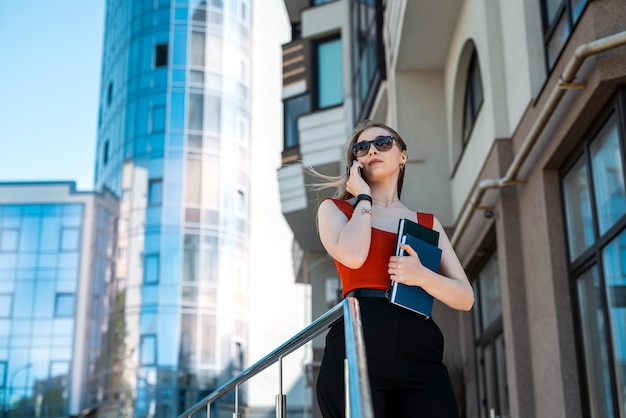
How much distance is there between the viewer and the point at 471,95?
11844mm

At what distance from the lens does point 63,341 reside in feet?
142

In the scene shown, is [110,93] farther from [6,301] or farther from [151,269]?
[6,301]

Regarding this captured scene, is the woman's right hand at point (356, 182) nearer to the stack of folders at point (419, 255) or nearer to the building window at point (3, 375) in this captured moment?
the stack of folders at point (419, 255)

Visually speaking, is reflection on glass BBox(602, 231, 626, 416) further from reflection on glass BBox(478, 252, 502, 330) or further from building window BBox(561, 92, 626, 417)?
reflection on glass BBox(478, 252, 502, 330)

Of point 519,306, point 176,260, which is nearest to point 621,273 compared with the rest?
point 519,306

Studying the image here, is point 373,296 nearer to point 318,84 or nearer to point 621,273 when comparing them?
point 621,273

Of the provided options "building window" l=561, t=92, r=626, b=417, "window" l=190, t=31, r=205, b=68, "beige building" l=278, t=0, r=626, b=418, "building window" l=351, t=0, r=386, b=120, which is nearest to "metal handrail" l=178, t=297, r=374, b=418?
"beige building" l=278, t=0, r=626, b=418

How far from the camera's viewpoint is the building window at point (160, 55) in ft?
129

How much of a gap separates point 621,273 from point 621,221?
37cm

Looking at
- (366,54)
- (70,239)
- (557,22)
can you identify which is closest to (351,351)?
(557,22)

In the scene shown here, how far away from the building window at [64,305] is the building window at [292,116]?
25360 mm

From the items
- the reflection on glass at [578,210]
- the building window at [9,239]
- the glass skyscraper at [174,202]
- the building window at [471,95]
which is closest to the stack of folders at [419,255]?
the reflection on glass at [578,210]

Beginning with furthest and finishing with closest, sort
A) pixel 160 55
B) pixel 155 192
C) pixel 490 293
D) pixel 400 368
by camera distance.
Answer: pixel 160 55, pixel 155 192, pixel 490 293, pixel 400 368

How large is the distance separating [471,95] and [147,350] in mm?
26519
